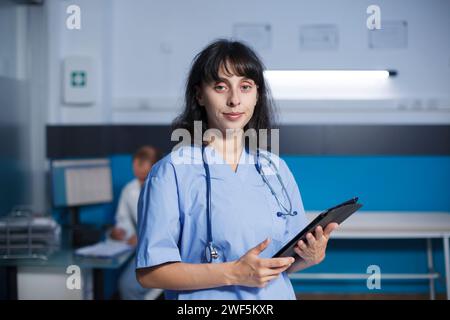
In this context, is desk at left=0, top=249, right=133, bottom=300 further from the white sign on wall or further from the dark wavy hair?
the dark wavy hair

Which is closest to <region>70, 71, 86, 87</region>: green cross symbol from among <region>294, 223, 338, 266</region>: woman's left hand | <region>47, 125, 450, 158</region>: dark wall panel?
<region>47, 125, 450, 158</region>: dark wall panel

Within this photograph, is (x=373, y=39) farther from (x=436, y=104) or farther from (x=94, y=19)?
(x=94, y=19)

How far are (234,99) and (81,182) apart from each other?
1.75 meters

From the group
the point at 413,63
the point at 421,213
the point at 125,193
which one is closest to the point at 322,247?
the point at 421,213

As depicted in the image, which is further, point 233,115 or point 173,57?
point 173,57

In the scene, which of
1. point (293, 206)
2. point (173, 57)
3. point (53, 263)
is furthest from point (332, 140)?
point (293, 206)

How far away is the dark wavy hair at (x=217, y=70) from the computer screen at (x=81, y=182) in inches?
62.6

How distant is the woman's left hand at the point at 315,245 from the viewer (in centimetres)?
72

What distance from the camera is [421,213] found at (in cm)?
212

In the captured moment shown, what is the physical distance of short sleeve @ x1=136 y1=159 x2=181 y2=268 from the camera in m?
0.73

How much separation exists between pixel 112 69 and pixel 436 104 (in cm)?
172

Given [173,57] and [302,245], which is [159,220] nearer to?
[302,245]

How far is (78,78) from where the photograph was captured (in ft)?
7.69

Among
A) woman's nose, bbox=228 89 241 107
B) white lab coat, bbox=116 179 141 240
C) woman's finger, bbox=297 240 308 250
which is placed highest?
woman's nose, bbox=228 89 241 107
